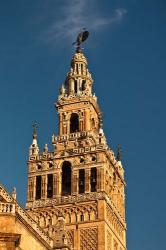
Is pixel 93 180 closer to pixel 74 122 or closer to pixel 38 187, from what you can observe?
pixel 38 187

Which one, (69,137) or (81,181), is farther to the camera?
(69,137)

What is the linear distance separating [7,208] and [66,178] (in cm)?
2982

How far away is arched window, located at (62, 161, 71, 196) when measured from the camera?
6056 cm

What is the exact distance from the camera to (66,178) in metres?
61.2

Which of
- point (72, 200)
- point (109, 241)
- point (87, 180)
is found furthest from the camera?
point (87, 180)

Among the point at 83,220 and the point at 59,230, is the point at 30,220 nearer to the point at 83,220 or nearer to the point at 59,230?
the point at 59,230

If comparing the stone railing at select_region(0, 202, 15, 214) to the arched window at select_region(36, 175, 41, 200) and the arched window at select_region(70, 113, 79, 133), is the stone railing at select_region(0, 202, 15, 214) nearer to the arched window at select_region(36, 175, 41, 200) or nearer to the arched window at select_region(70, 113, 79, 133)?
the arched window at select_region(36, 175, 41, 200)

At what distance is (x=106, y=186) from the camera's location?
59844 mm

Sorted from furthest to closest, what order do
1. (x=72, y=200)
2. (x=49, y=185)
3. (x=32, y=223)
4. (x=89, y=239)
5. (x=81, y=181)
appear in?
(x=49, y=185) → (x=81, y=181) → (x=72, y=200) → (x=89, y=239) → (x=32, y=223)

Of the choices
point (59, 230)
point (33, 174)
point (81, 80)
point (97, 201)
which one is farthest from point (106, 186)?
point (59, 230)

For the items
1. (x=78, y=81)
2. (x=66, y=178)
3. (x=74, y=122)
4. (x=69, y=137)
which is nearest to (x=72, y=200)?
(x=66, y=178)

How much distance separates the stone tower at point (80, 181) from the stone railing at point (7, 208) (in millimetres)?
24387

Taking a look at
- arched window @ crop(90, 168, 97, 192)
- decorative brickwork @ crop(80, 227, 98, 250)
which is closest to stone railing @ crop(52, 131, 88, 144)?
arched window @ crop(90, 168, 97, 192)

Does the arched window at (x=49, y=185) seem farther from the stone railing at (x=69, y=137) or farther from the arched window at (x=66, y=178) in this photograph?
the stone railing at (x=69, y=137)
